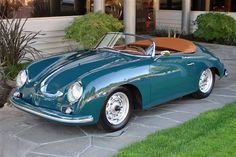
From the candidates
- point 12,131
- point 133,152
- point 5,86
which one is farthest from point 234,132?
point 5,86

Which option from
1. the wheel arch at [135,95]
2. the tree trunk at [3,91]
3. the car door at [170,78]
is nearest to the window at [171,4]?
the car door at [170,78]

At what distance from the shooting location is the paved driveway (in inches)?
200

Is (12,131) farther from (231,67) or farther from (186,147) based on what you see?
(231,67)

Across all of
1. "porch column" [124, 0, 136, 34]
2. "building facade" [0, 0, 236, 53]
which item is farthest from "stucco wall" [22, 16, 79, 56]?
"porch column" [124, 0, 136, 34]

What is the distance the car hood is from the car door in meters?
0.38

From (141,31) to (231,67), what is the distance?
5.32 meters

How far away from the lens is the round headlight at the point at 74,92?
5246 millimetres

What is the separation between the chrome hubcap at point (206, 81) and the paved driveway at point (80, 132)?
6.7 inches

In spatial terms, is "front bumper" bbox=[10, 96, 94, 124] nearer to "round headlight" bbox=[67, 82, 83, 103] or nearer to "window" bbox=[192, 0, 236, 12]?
"round headlight" bbox=[67, 82, 83, 103]

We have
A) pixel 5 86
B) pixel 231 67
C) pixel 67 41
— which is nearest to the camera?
pixel 5 86

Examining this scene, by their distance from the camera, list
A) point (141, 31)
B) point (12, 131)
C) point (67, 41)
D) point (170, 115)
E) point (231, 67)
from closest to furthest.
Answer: point (12, 131)
point (170, 115)
point (231, 67)
point (67, 41)
point (141, 31)

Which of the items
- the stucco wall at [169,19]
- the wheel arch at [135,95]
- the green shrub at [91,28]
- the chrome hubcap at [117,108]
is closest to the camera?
the chrome hubcap at [117,108]

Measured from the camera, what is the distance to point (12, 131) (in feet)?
18.9

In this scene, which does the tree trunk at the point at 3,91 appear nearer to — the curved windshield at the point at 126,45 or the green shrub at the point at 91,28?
the curved windshield at the point at 126,45
